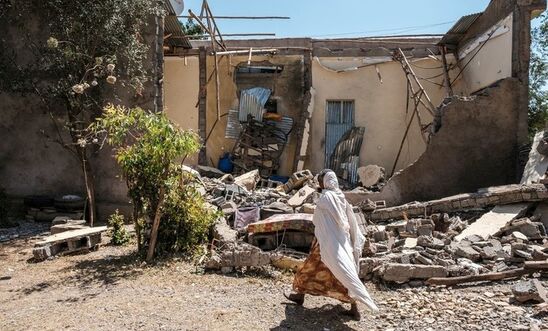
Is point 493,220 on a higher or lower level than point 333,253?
lower

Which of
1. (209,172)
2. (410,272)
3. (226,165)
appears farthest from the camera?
(226,165)

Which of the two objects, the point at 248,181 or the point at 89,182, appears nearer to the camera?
the point at 89,182

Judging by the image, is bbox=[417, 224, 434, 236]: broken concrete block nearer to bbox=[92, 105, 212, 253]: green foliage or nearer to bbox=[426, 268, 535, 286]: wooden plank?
bbox=[426, 268, 535, 286]: wooden plank

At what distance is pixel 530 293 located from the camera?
473 cm

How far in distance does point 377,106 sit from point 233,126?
13.6 feet

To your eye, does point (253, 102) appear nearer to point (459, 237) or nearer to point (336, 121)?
point (336, 121)

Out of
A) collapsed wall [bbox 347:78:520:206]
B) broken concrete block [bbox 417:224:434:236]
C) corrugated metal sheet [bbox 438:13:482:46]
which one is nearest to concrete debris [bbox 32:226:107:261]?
broken concrete block [bbox 417:224:434:236]

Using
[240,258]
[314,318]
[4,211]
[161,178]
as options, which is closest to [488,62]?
[240,258]

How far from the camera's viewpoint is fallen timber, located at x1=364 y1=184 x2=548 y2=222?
7.43 metres

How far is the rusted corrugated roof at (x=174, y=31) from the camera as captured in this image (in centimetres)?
1185

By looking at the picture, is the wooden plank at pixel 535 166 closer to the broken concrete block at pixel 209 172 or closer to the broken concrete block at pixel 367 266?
the broken concrete block at pixel 367 266

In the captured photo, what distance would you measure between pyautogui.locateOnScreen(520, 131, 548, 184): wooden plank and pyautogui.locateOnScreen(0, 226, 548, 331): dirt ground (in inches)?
134

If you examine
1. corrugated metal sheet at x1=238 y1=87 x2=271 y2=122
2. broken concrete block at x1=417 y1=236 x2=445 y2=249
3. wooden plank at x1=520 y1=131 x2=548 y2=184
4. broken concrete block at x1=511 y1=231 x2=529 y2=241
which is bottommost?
Result: broken concrete block at x1=417 y1=236 x2=445 y2=249

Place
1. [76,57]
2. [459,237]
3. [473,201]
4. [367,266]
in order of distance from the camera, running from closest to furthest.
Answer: [367,266] < [459,237] < [473,201] < [76,57]
